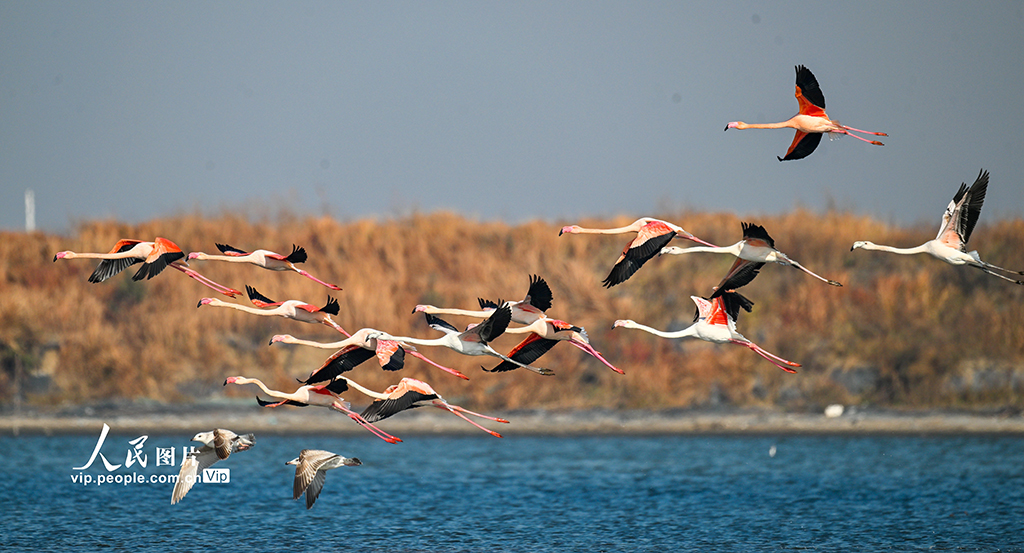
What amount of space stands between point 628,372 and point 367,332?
57.1 ft

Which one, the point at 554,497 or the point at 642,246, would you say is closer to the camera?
the point at 642,246

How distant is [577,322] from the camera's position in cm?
3008

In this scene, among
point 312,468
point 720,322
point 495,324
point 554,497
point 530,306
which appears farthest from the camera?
point 554,497

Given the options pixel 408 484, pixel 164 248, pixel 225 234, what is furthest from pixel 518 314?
pixel 225 234

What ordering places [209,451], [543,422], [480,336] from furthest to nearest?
[543,422]
[209,451]
[480,336]

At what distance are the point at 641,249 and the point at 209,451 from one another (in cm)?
586

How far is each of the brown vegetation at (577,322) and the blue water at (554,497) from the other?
1879 millimetres

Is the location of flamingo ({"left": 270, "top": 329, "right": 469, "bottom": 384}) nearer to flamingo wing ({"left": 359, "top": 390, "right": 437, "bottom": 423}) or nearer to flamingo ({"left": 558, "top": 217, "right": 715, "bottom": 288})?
flamingo wing ({"left": 359, "top": 390, "right": 437, "bottom": 423})

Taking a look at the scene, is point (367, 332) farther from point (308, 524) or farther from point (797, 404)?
point (797, 404)

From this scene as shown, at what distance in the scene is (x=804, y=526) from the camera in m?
18.1

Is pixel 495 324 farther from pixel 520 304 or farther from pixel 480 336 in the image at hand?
pixel 520 304

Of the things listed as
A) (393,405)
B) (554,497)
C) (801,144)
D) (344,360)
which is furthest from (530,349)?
(554,497)

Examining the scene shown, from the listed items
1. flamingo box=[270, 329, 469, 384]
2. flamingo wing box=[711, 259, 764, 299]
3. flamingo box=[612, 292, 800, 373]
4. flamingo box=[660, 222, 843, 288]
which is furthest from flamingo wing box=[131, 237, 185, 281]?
flamingo wing box=[711, 259, 764, 299]

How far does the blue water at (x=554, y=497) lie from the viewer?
1709cm
